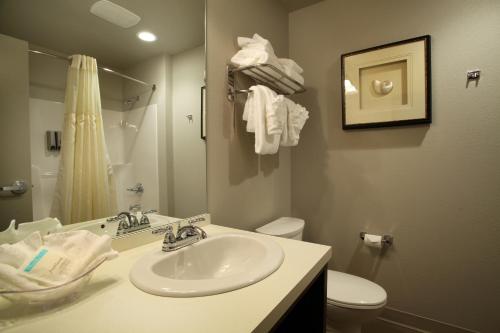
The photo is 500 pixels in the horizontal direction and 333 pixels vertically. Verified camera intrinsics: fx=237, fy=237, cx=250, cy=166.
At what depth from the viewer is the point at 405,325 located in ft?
4.98

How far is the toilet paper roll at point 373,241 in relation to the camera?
1.52 metres

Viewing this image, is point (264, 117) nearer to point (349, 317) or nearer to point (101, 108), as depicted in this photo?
point (101, 108)

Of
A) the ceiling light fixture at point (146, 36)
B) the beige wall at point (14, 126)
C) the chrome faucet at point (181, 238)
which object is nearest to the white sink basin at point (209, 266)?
the chrome faucet at point (181, 238)

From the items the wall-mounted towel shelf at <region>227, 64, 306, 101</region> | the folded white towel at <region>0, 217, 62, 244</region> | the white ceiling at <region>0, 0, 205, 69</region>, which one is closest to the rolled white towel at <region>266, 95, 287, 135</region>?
the wall-mounted towel shelf at <region>227, 64, 306, 101</region>

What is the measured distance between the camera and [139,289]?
0.59 metres

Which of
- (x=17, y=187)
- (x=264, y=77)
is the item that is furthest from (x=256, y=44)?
(x=17, y=187)

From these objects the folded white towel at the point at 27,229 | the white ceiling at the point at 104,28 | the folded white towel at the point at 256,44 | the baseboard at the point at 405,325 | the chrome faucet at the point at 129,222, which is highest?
the folded white towel at the point at 256,44

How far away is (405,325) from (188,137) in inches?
70.1

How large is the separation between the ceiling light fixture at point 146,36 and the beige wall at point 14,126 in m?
0.39

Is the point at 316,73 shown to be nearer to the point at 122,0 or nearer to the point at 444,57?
the point at 444,57

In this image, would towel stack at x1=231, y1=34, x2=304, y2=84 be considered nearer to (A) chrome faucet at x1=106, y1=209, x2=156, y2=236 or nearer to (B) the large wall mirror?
(B) the large wall mirror

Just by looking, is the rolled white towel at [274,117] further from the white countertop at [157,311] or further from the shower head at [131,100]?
the white countertop at [157,311]

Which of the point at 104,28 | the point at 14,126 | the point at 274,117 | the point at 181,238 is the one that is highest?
the point at 104,28

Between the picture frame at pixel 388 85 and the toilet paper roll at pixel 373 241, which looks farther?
the toilet paper roll at pixel 373 241
